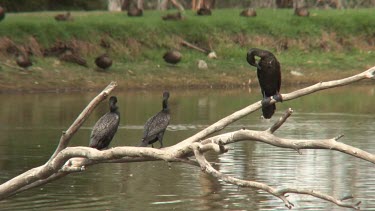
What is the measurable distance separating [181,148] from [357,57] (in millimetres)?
33382

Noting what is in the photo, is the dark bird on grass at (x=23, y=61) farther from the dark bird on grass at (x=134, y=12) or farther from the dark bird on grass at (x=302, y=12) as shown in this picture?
the dark bird on grass at (x=302, y=12)

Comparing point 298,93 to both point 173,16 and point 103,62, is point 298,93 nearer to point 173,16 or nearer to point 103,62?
point 103,62

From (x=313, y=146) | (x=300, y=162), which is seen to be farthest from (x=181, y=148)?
(x=300, y=162)

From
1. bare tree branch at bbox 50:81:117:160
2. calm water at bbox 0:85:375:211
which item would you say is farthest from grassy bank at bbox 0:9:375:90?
bare tree branch at bbox 50:81:117:160

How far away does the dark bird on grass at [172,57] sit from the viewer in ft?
132

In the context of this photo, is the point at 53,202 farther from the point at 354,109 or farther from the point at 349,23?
the point at 349,23

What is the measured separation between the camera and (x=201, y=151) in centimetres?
1141

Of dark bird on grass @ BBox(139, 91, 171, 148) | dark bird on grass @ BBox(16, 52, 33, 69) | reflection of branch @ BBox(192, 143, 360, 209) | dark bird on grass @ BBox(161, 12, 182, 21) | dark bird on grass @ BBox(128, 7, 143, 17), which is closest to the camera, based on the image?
reflection of branch @ BBox(192, 143, 360, 209)

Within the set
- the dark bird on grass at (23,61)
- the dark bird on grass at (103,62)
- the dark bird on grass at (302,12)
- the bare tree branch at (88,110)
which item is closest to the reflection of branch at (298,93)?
the bare tree branch at (88,110)

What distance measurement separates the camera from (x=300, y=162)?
66.6 feet

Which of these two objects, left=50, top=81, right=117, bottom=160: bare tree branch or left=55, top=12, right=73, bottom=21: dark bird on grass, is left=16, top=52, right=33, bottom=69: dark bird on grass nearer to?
left=55, top=12, right=73, bottom=21: dark bird on grass

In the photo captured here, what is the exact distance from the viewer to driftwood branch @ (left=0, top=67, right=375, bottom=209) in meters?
11.1

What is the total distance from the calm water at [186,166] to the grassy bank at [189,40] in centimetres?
414

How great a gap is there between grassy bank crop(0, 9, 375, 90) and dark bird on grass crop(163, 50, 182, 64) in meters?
0.24
